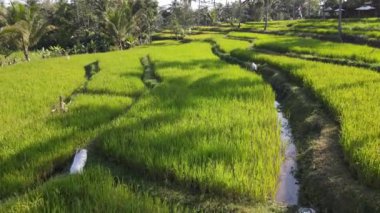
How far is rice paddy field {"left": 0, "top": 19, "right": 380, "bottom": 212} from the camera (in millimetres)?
3512

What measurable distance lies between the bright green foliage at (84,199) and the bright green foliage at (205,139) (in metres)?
0.69

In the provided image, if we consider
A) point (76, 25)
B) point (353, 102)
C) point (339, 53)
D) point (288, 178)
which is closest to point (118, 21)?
point (339, 53)

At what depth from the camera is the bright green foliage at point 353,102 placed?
3.81m

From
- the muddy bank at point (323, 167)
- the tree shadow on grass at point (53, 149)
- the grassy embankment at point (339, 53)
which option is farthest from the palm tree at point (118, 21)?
the muddy bank at point (323, 167)

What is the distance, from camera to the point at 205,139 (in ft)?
15.3

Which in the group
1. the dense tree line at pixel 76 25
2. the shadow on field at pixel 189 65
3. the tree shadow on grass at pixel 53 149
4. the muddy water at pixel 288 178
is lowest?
the muddy water at pixel 288 178

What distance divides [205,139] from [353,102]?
8.94 ft

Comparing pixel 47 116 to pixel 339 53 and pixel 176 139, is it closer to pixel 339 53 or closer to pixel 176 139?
pixel 176 139

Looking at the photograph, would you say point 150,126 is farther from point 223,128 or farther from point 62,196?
point 62,196

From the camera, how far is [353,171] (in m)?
4.02

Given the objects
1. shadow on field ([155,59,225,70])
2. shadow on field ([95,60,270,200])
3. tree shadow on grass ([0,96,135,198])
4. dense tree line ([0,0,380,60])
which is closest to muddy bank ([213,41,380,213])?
shadow on field ([95,60,270,200])

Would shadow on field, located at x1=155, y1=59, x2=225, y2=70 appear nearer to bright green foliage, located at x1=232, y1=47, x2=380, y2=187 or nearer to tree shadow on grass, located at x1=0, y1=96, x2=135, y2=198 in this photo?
bright green foliage, located at x1=232, y1=47, x2=380, y2=187

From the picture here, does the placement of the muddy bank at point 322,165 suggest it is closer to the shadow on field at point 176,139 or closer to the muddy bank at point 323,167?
the muddy bank at point 323,167

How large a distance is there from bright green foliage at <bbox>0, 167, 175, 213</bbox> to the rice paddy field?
0.4 inches
